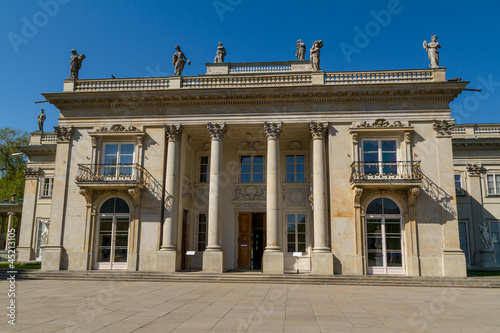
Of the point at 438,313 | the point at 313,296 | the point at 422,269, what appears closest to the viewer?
the point at 438,313

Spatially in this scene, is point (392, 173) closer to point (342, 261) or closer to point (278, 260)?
point (342, 261)

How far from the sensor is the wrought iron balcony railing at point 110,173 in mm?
18359

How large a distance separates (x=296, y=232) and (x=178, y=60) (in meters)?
10.7

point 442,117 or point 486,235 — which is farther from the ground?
point 442,117

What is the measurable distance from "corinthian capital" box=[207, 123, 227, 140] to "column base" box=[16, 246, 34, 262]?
17.9 meters

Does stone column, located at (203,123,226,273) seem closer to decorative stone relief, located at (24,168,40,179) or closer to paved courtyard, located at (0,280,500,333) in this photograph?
paved courtyard, located at (0,280,500,333)

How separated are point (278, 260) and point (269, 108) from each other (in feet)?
23.4

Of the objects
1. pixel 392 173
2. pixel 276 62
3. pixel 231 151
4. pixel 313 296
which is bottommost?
pixel 313 296

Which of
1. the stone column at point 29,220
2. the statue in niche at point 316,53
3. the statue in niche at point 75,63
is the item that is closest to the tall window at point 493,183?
the statue in niche at point 316,53

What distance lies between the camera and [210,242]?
59.3ft

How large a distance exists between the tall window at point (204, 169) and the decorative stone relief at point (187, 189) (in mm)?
889

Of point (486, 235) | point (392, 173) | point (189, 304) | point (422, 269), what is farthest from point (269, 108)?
point (486, 235)

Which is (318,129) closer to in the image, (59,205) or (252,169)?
(252,169)

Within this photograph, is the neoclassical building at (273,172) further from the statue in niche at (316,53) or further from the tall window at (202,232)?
the statue in niche at (316,53)
